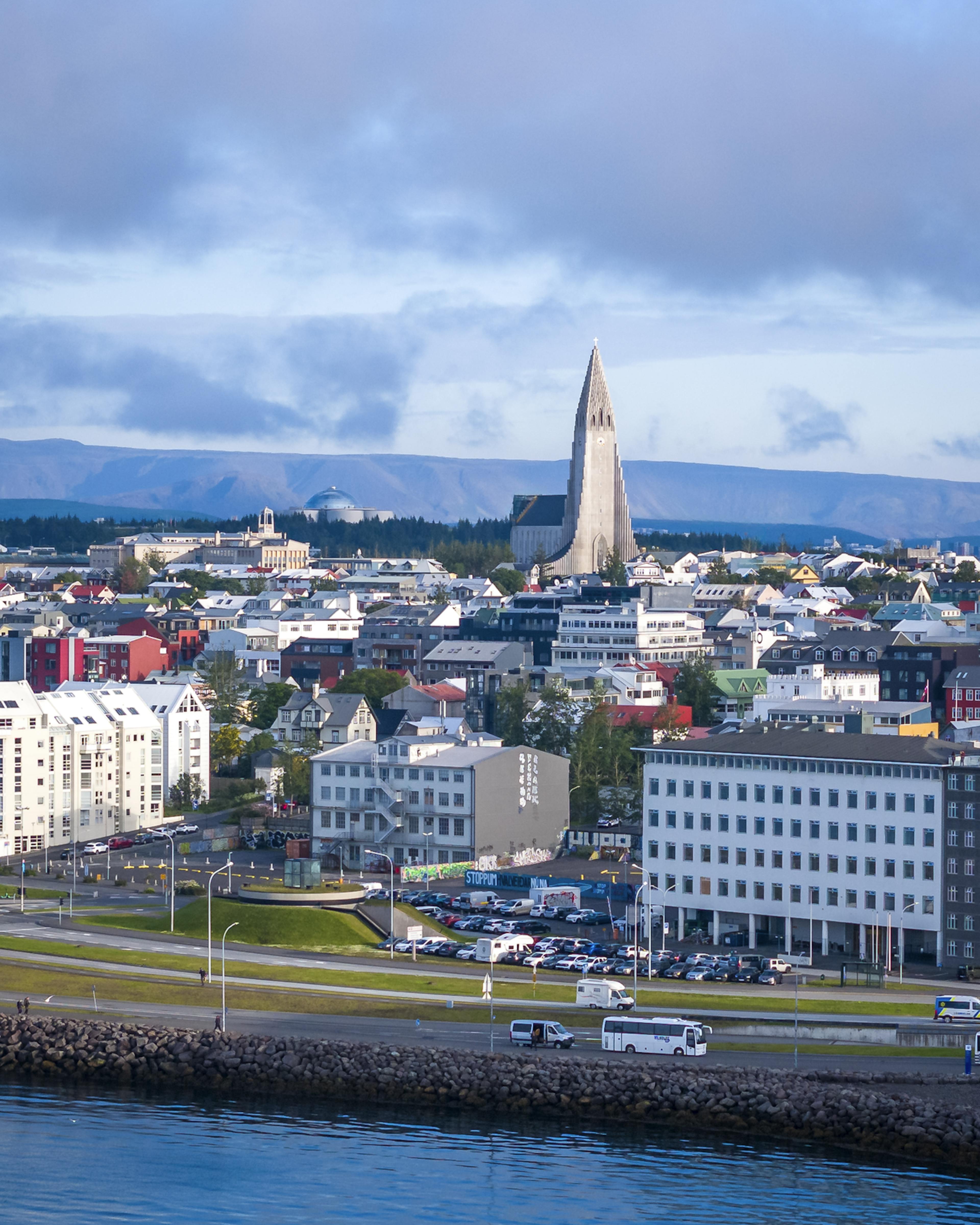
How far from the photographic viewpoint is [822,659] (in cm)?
10819

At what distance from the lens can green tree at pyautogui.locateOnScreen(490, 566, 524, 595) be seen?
598 ft

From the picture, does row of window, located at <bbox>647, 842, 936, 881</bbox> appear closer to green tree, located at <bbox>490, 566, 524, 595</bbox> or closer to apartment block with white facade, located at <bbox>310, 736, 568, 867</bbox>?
apartment block with white facade, located at <bbox>310, 736, 568, 867</bbox>

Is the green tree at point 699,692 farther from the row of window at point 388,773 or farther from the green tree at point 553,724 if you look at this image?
the row of window at point 388,773

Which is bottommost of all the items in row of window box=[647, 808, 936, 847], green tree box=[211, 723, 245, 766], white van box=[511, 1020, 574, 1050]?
white van box=[511, 1020, 574, 1050]

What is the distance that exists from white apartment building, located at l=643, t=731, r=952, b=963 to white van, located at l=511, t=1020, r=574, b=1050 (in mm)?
14692

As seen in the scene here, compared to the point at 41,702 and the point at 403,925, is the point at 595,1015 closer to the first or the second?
the point at 403,925

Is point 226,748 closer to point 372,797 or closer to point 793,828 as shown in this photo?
point 372,797

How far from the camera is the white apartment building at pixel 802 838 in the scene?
179ft

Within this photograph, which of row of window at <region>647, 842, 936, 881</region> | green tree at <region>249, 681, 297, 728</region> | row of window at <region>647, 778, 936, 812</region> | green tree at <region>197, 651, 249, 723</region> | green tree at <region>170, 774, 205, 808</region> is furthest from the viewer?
green tree at <region>249, 681, 297, 728</region>

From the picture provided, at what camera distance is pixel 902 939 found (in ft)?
176

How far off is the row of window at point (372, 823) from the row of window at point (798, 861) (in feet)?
37.3

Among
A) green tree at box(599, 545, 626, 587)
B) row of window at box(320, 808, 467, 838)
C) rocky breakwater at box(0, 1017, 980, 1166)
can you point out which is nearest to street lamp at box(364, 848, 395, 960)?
row of window at box(320, 808, 467, 838)

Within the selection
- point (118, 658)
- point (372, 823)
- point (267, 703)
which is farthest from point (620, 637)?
point (372, 823)

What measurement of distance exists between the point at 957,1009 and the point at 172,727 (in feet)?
149
